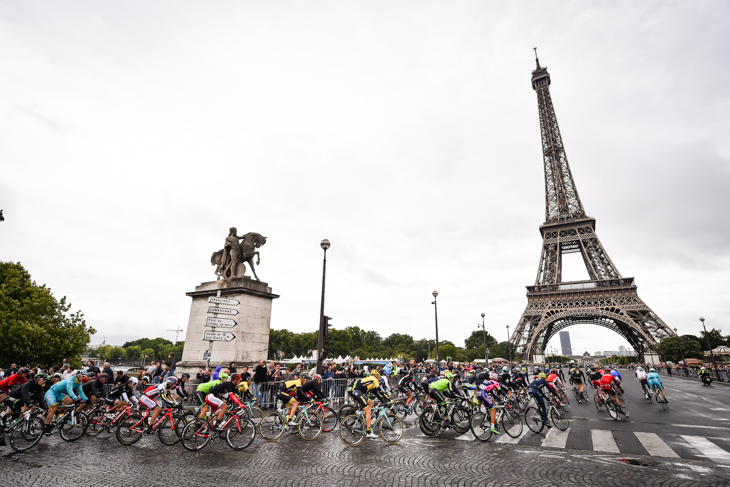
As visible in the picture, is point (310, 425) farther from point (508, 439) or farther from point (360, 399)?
point (508, 439)

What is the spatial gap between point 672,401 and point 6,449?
25217 mm

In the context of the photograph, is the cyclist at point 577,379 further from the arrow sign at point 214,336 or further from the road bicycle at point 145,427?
the road bicycle at point 145,427

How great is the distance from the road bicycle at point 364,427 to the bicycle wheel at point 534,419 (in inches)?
159

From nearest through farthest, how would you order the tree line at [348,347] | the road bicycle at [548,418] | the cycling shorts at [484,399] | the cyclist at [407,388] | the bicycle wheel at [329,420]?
the cycling shorts at [484,399] < the bicycle wheel at [329,420] < the road bicycle at [548,418] < the cyclist at [407,388] < the tree line at [348,347]

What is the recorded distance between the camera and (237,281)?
16156 mm

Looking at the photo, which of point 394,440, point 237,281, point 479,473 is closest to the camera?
point 479,473

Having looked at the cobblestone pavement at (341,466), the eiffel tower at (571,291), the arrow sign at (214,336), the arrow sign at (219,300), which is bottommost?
the cobblestone pavement at (341,466)

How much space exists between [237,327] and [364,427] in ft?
26.1

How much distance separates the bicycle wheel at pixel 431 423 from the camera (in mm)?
10625

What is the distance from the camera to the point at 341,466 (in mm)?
7496

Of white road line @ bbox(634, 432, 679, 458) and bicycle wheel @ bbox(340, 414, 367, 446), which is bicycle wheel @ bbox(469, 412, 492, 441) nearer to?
bicycle wheel @ bbox(340, 414, 367, 446)

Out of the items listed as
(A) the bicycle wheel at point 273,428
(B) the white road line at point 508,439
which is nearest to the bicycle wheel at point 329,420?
(A) the bicycle wheel at point 273,428

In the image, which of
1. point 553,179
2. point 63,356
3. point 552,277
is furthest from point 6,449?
point 553,179

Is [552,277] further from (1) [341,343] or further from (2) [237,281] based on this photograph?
(2) [237,281]
